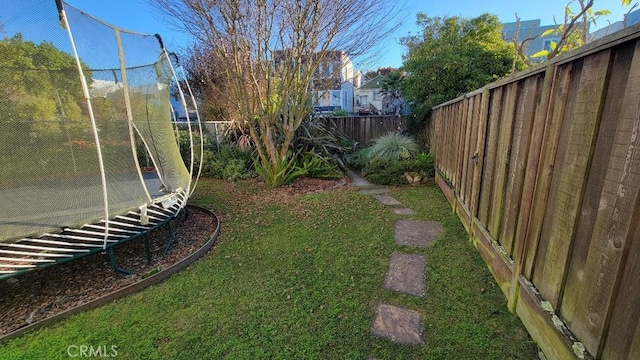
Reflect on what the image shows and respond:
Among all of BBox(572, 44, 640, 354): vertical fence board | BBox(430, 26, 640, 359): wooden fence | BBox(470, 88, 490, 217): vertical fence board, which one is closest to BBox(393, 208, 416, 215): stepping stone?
BBox(470, 88, 490, 217): vertical fence board

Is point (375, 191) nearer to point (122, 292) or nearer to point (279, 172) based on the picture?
point (279, 172)

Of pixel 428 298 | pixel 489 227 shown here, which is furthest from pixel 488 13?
pixel 428 298

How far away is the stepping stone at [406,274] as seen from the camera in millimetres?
2262

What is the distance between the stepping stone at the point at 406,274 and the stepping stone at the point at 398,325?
0.26m

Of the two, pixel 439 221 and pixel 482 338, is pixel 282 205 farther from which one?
pixel 482 338

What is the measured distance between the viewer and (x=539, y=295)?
1612 mm

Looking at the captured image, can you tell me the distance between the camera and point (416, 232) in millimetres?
3344

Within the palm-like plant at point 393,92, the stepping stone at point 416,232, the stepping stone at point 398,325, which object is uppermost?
the palm-like plant at point 393,92

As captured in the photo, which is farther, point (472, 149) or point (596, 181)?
point (472, 149)

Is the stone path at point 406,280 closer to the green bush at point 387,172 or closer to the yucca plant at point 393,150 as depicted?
the green bush at point 387,172

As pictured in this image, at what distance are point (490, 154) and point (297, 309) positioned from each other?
2234 millimetres

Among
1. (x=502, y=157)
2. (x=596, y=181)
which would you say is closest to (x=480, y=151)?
(x=502, y=157)

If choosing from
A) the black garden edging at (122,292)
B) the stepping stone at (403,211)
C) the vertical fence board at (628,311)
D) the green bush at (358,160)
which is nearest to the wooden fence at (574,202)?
the vertical fence board at (628,311)

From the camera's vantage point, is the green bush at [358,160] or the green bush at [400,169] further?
the green bush at [358,160]
